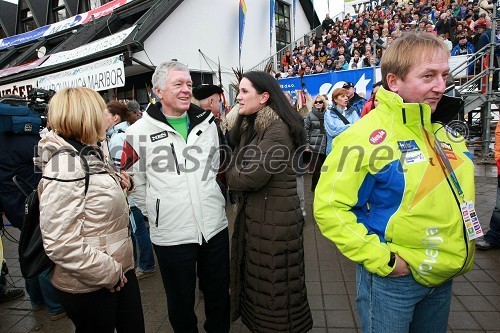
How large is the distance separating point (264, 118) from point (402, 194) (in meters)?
1.17

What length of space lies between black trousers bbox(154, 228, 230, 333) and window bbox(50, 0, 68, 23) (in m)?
20.4

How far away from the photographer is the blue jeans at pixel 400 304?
1.58 meters

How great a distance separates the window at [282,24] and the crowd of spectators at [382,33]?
85 centimetres

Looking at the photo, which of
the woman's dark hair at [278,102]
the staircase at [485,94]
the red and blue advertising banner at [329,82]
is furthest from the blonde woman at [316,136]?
the staircase at [485,94]

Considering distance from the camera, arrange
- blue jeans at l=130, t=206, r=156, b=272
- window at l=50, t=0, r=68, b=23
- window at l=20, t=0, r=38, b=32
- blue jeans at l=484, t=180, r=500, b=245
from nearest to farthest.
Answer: blue jeans at l=130, t=206, r=156, b=272
blue jeans at l=484, t=180, r=500, b=245
window at l=50, t=0, r=68, b=23
window at l=20, t=0, r=38, b=32

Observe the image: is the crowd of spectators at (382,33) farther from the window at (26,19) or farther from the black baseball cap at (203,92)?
the window at (26,19)

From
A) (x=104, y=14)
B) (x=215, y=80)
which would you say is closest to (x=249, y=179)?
(x=215, y=80)

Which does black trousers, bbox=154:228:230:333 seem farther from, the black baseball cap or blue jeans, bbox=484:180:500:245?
blue jeans, bbox=484:180:500:245

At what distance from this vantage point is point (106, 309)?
1.94 meters

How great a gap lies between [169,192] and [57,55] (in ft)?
41.9

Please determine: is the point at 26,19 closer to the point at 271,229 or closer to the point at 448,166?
the point at 271,229

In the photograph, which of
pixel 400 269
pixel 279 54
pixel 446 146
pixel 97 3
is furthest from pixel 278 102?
pixel 97 3

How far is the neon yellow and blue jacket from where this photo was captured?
1.49 m

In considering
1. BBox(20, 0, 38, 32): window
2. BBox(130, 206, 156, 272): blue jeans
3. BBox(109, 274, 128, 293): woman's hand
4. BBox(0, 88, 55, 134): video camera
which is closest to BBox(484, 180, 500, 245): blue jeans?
BBox(130, 206, 156, 272): blue jeans
